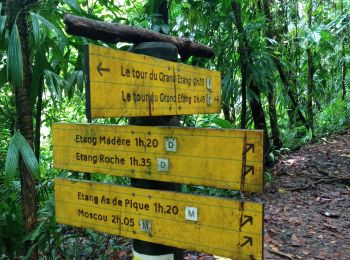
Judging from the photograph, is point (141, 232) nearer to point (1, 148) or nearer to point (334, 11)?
point (1, 148)

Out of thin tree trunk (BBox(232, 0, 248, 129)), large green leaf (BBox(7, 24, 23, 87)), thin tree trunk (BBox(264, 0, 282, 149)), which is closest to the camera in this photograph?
large green leaf (BBox(7, 24, 23, 87))

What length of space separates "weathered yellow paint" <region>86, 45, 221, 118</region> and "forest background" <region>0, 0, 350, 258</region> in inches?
34.1

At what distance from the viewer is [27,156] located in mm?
2254

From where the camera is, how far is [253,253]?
1.31 metres

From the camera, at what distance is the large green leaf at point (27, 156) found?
7.30 feet

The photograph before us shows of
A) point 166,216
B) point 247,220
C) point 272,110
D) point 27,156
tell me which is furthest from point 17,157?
point 272,110

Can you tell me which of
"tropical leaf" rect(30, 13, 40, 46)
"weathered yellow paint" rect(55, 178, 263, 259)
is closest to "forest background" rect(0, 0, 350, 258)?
"tropical leaf" rect(30, 13, 40, 46)

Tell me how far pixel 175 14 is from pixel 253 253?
3672 mm

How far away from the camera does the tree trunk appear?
2.37m

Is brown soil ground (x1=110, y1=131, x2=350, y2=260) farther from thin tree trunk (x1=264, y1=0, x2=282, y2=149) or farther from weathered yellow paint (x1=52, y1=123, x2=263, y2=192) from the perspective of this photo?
weathered yellow paint (x1=52, y1=123, x2=263, y2=192)

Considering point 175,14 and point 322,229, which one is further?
point 175,14

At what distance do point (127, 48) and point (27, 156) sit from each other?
40.6 inches

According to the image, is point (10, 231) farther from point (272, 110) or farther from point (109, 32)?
point (272, 110)

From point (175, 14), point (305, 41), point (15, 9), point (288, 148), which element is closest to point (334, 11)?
point (305, 41)
